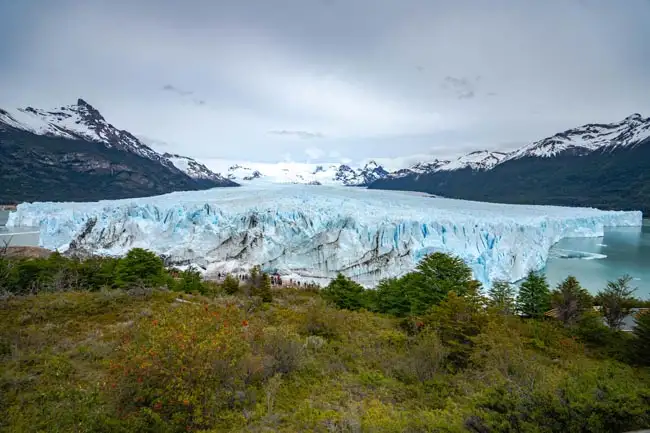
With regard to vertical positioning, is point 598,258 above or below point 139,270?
below

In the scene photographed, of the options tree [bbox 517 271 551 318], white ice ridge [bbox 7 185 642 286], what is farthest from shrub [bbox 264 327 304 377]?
white ice ridge [bbox 7 185 642 286]

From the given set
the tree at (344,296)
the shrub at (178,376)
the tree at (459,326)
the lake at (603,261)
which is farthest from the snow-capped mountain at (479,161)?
the shrub at (178,376)

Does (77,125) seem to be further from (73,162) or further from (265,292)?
(265,292)

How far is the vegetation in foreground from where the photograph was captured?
409 centimetres

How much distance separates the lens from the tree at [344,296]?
15941 mm

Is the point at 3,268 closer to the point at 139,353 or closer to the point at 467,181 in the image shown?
the point at 139,353

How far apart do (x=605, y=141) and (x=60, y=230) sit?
504 feet

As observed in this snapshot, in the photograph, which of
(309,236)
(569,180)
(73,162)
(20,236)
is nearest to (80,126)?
(73,162)

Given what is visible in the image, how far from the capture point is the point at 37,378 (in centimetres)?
568

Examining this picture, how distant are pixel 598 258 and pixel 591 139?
122 metres

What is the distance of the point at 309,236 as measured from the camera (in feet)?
88.1

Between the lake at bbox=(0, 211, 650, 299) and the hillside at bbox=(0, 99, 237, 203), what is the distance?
2045 inches

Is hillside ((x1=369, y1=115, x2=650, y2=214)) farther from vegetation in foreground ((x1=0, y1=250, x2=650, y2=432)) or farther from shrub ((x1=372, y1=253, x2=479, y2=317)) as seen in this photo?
vegetation in foreground ((x1=0, y1=250, x2=650, y2=432))

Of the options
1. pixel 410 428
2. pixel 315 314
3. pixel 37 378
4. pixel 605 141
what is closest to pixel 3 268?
pixel 37 378
